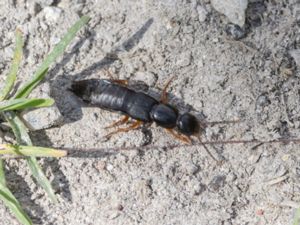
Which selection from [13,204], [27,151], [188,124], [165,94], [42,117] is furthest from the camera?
[165,94]

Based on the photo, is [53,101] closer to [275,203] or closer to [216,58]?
[216,58]

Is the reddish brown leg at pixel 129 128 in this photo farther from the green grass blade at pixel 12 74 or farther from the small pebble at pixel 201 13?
the small pebble at pixel 201 13

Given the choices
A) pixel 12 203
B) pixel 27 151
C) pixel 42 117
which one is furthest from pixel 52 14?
pixel 12 203

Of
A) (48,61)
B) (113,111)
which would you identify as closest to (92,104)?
(113,111)

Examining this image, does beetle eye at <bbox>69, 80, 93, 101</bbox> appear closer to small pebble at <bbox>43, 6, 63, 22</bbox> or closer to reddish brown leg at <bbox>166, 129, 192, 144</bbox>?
small pebble at <bbox>43, 6, 63, 22</bbox>

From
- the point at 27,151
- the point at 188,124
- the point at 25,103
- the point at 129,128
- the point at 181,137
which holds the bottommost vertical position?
the point at 181,137

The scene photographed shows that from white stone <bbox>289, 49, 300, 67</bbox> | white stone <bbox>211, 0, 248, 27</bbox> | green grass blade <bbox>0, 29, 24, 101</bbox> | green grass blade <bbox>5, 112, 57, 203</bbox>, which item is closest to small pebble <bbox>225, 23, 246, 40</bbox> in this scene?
white stone <bbox>211, 0, 248, 27</bbox>

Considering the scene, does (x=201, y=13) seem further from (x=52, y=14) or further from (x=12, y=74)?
(x=12, y=74)

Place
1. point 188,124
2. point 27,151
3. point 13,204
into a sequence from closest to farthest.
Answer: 1. point 13,204
2. point 27,151
3. point 188,124

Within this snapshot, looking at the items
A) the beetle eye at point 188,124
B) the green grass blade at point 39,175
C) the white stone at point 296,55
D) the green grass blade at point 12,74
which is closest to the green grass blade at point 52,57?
the green grass blade at point 12,74
